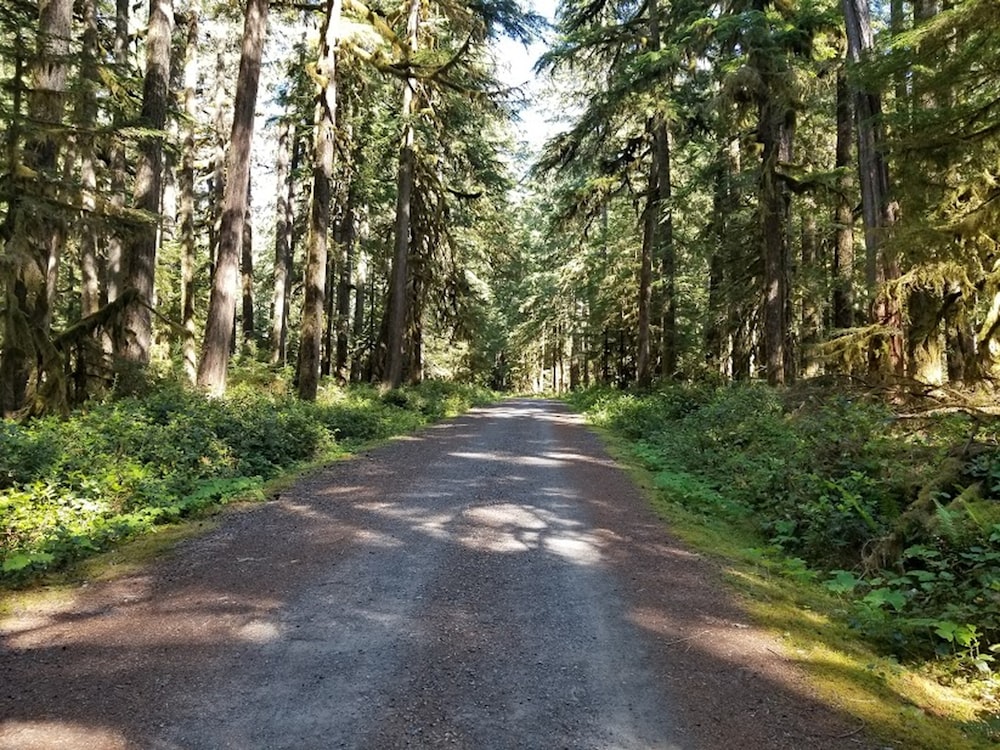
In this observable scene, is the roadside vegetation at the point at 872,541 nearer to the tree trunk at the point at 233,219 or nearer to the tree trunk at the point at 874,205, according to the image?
the tree trunk at the point at 874,205

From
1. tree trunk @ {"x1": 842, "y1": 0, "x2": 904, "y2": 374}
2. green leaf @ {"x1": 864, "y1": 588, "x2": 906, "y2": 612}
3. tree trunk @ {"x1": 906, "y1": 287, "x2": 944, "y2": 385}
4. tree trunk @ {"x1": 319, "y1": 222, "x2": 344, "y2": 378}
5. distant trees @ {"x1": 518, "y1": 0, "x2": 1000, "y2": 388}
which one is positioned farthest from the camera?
tree trunk @ {"x1": 319, "y1": 222, "x2": 344, "y2": 378}

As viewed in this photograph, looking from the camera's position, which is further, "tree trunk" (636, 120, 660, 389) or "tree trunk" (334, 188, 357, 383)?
"tree trunk" (334, 188, 357, 383)

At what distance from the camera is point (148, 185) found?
528 inches

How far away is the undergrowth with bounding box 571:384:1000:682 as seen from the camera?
14.5ft

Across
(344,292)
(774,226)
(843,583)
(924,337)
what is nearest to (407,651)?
(843,583)

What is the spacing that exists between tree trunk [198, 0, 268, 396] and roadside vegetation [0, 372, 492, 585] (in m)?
0.95

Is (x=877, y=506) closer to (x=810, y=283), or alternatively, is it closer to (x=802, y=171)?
(x=802, y=171)

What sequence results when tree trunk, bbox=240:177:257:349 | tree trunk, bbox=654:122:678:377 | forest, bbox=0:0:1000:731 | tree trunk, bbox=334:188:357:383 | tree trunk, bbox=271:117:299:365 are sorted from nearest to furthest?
forest, bbox=0:0:1000:731 → tree trunk, bbox=654:122:678:377 → tree trunk, bbox=271:117:299:365 → tree trunk, bbox=334:188:357:383 → tree trunk, bbox=240:177:257:349

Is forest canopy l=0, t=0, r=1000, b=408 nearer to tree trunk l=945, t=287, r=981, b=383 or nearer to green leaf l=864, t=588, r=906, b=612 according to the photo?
tree trunk l=945, t=287, r=981, b=383

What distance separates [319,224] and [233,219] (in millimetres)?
3242

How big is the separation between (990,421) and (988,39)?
4.09m

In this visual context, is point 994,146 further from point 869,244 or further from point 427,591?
point 427,591

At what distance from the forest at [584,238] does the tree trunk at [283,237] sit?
17 centimetres

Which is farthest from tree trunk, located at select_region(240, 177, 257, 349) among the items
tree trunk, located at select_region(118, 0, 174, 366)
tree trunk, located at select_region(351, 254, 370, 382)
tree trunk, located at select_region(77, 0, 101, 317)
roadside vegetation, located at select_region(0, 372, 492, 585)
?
roadside vegetation, located at select_region(0, 372, 492, 585)
